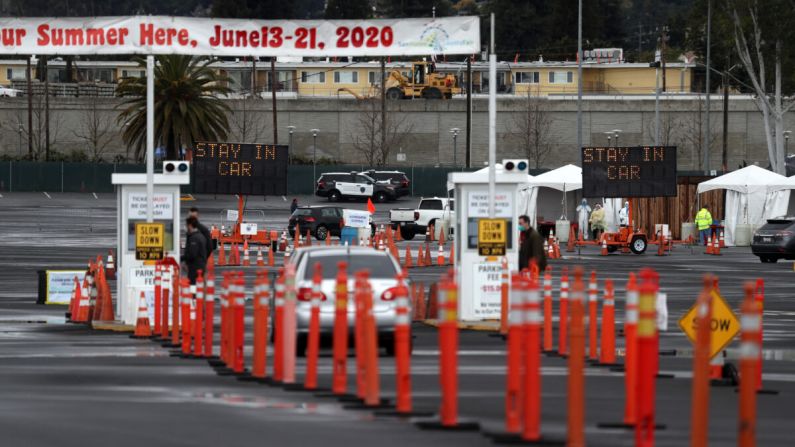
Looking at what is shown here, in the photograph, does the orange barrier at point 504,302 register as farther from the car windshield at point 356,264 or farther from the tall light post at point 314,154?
the tall light post at point 314,154

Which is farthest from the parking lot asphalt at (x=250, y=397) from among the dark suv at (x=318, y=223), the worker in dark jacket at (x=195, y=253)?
the dark suv at (x=318, y=223)

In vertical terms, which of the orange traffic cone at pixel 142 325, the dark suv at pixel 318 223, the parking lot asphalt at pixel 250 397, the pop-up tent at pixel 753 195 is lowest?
the parking lot asphalt at pixel 250 397

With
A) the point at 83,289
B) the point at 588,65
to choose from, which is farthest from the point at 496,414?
the point at 588,65

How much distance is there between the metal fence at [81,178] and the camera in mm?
93125

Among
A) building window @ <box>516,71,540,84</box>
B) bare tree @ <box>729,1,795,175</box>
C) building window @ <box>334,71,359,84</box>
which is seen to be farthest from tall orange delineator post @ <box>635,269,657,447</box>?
building window @ <box>516,71,540,84</box>

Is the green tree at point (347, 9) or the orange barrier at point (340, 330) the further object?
the green tree at point (347, 9)

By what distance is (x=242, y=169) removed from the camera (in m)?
56.4

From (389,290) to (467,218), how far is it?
6039 mm

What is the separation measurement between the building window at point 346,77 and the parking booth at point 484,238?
98.2 metres

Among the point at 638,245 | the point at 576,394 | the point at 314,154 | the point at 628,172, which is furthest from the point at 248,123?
the point at 576,394

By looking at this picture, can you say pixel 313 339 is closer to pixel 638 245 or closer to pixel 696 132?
pixel 638 245

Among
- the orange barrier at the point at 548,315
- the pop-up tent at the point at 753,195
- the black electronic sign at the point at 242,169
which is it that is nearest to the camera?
the orange barrier at the point at 548,315

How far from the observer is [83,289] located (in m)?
26.9

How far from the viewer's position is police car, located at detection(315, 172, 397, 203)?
283 feet
